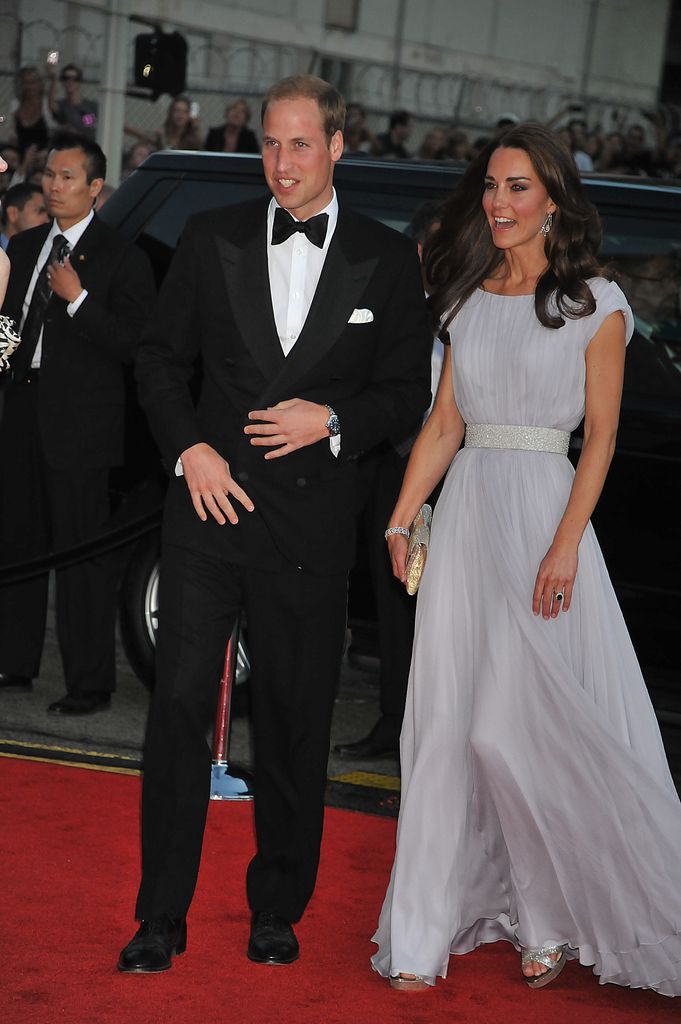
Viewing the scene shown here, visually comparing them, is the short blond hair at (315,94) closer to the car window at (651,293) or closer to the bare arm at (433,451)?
the bare arm at (433,451)

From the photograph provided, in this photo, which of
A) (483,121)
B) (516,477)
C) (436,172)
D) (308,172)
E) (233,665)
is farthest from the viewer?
(483,121)

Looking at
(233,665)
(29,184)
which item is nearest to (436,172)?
(233,665)

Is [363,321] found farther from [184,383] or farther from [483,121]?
[483,121]

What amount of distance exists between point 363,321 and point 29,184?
5.94m

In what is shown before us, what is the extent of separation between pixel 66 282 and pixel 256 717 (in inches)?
109

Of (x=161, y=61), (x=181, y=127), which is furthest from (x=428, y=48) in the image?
(x=161, y=61)

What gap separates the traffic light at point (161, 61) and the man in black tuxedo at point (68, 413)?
21.9ft

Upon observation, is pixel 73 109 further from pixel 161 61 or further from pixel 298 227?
pixel 298 227

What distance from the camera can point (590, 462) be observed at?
13.4 ft

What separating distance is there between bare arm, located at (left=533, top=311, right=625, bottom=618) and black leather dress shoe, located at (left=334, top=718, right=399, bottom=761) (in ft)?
7.00

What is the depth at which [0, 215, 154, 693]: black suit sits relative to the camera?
6.47m

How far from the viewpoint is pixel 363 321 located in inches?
159

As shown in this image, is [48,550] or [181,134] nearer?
[48,550]

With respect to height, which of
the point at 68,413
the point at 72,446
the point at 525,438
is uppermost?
the point at 525,438
